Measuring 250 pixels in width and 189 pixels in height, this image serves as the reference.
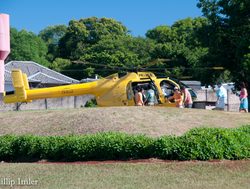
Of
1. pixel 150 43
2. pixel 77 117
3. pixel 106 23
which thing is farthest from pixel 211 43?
pixel 106 23

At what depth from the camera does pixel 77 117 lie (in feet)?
56.4

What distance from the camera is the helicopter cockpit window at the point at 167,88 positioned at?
23.8 metres

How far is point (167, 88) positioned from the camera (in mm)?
24078

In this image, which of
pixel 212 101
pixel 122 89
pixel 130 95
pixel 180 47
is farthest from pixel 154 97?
pixel 180 47

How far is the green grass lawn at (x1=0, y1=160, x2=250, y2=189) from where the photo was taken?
10.8 metres

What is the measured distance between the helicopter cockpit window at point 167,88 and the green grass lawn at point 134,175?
11120mm

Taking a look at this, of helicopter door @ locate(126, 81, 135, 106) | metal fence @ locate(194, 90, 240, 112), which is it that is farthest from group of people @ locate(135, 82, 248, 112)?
metal fence @ locate(194, 90, 240, 112)

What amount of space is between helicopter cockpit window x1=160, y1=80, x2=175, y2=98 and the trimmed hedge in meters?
9.54

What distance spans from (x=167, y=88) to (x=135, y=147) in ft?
36.1

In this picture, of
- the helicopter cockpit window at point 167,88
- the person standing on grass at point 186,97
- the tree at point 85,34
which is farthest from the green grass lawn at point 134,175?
the tree at point 85,34

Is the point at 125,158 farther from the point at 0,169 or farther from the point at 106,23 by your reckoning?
the point at 106,23

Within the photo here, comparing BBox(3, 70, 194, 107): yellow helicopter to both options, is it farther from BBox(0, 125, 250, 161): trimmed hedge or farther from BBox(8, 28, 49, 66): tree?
BBox(8, 28, 49, 66): tree

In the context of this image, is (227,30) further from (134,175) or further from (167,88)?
(134,175)

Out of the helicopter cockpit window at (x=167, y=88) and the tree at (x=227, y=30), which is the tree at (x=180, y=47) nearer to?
the tree at (x=227, y=30)
